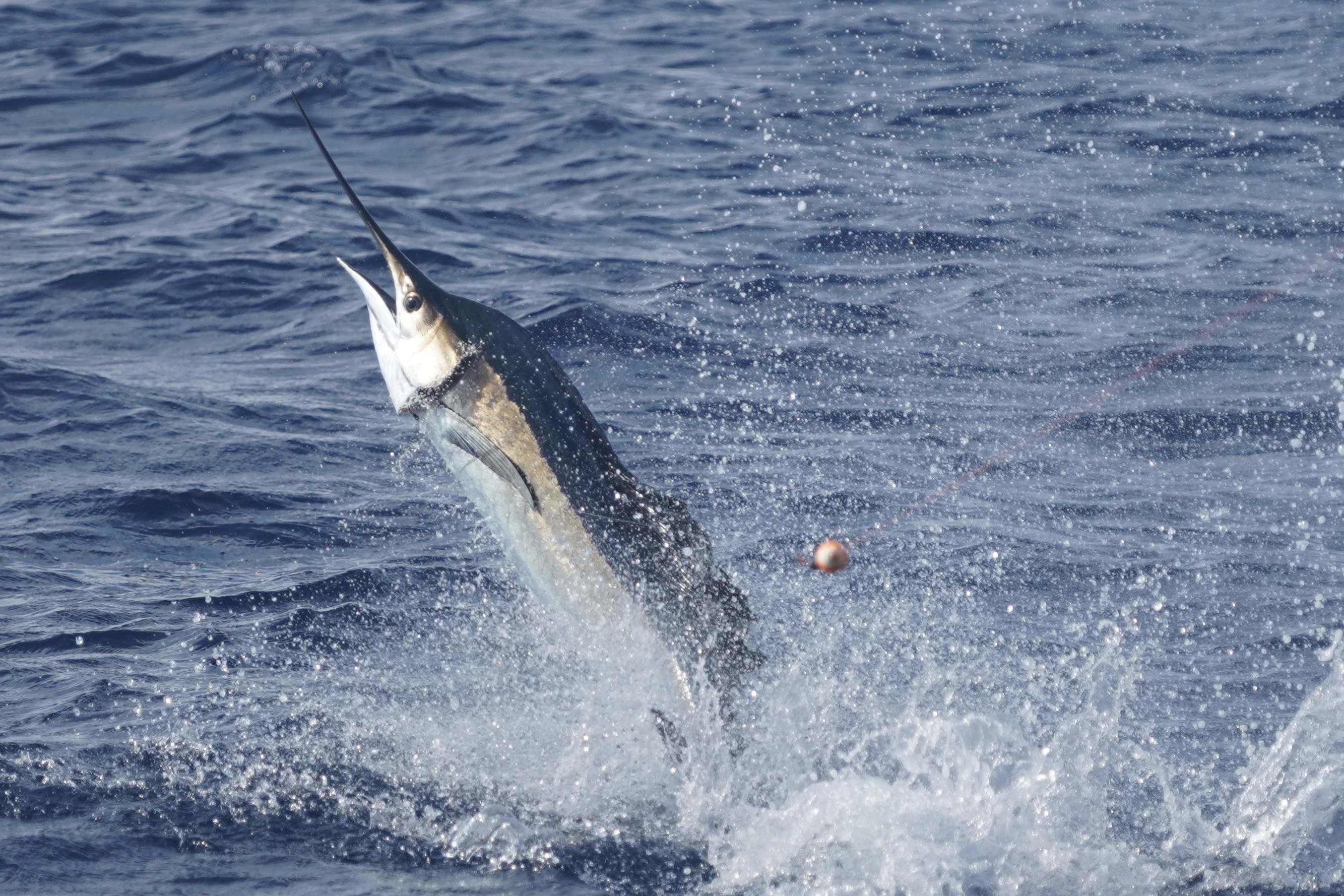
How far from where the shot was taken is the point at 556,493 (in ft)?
15.1

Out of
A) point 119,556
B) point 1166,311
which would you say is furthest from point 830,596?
point 1166,311

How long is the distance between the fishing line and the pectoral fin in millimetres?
860

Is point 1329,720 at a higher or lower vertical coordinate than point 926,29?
lower

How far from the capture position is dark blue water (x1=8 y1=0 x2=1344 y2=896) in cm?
446

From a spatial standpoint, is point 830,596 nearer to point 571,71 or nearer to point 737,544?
point 737,544

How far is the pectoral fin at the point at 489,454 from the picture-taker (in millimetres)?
4574

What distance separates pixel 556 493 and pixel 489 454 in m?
0.21

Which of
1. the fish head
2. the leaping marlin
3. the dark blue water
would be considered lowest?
the dark blue water

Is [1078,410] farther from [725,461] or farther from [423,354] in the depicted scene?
[423,354]

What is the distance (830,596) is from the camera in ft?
18.9

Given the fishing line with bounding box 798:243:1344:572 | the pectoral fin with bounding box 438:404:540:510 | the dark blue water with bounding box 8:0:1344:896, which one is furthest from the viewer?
the fishing line with bounding box 798:243:1344:572

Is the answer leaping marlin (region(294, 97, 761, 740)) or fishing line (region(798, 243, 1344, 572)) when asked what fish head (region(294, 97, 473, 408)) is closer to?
leaping marlin (region(294, 97, 761, 740))

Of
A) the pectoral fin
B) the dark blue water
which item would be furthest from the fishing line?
the pectoral fin

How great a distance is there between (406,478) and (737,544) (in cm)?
152
